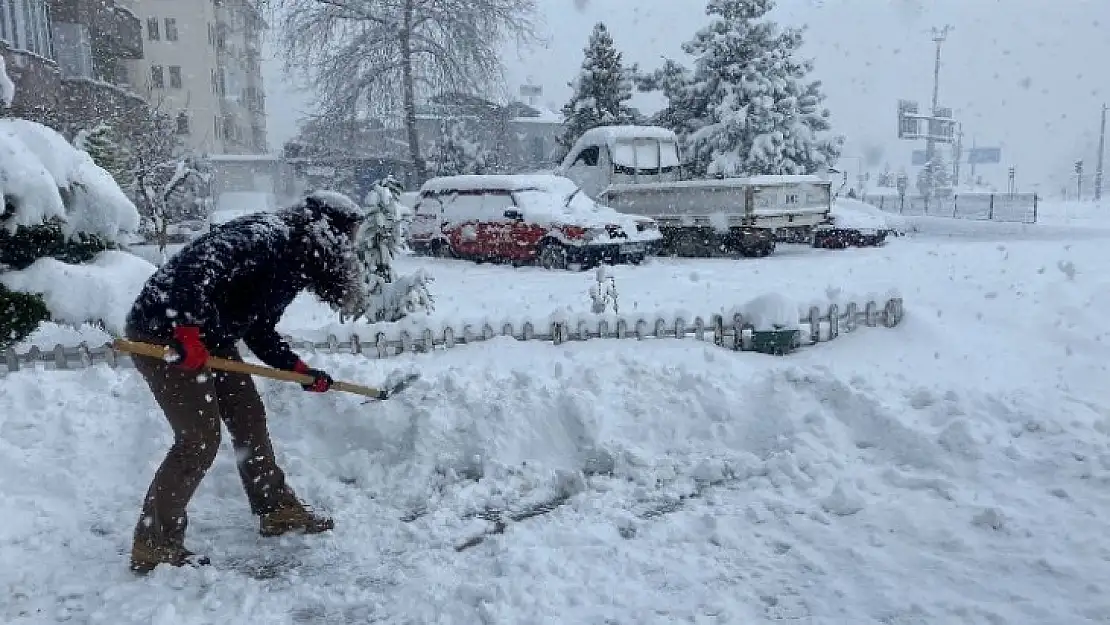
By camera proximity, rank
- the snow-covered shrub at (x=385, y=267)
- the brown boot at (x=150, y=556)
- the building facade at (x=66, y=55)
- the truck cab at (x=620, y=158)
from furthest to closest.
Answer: the truck cab at (x=620, y=158), the building facade at (x=66, y=55), the snow-covered shrub at (x=385, y=267), the brown boot at (x=150, y=556)

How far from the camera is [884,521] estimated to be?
3850 millimetres

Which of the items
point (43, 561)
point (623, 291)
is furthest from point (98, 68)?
point (43, 561)

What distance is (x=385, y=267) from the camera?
Answer: 771 centimetres

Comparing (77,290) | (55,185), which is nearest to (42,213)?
(55,185)

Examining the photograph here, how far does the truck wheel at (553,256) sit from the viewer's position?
515 inches

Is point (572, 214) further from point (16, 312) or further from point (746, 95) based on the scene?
point (746, 95)

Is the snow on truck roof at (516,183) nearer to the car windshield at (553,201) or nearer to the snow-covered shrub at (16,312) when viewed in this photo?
the car windshield at (553,201)

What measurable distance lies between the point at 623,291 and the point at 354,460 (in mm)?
6068

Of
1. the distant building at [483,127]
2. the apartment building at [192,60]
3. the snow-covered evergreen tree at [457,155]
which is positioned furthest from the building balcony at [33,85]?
the apartment building at [192,60]

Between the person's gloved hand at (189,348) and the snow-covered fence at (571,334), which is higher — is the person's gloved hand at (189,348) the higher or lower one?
the higher one

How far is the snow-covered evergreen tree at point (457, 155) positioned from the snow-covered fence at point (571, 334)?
24.7 m

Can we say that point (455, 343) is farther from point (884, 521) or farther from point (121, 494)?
point (884, 521)

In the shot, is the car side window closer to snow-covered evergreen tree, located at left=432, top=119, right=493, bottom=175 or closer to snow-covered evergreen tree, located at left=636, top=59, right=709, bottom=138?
snow-covered evergreen tree, located at left=636, top=59, right=709, bottom=138

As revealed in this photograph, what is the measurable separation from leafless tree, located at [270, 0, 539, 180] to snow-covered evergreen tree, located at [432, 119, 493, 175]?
22.2 ft
